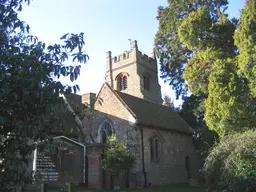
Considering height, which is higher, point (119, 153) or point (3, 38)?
point (3, 38)

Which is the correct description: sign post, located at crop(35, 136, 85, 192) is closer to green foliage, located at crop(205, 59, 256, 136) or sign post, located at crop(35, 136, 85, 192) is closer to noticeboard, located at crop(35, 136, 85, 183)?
noticeboard, located at crop(35, 136, 85, 183)

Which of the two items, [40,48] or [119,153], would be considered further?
[119,153]

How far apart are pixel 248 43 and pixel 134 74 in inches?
1018

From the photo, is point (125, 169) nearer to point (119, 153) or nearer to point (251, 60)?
point (119, 153)

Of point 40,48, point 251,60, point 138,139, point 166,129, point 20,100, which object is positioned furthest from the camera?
point 166,129

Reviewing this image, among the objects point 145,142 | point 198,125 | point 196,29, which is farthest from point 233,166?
point 198,125

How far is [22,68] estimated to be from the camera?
432 cm

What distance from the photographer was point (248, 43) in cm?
1653

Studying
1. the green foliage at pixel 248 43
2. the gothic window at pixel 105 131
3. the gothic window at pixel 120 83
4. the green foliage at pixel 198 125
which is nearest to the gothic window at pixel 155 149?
the gothic window at pixel 105 131

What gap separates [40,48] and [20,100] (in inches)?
35.5

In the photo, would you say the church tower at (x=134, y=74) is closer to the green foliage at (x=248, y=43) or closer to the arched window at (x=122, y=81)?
the arched window at (x=122, y=81)

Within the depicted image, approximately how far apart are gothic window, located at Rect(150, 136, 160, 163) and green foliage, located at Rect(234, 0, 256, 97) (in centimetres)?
1058

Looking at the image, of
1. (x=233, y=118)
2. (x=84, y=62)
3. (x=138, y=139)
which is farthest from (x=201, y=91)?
(x=84, y=62)

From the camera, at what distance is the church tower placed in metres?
41.6
